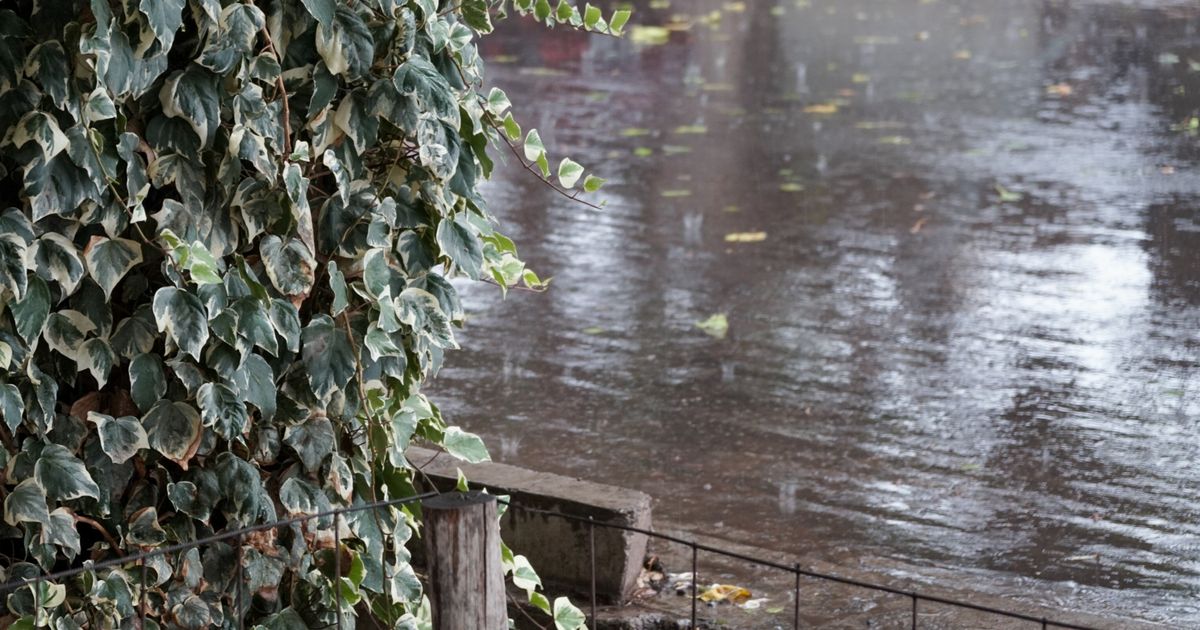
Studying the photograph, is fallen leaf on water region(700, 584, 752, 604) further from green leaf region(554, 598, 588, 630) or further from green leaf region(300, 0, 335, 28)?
green leaf region(300, 0, 335, 28)

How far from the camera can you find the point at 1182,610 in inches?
185

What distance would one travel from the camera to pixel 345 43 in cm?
312

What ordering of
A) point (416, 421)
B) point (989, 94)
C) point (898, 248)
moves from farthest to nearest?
point (989, 94) → point (898, 248) → point (416, 421)

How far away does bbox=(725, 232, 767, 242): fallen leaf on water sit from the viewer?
9023 millimetres

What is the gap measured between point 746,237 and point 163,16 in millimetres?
6400

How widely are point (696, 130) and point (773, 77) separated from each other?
8.78 feet

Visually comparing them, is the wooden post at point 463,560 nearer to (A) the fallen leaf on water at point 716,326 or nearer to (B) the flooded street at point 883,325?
(B) the flooded street at point 883,325

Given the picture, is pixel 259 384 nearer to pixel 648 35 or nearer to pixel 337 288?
pixel 337 288

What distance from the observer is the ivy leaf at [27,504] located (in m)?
3.04

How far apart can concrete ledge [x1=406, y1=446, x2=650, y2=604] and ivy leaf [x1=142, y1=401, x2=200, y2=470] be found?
147 cm

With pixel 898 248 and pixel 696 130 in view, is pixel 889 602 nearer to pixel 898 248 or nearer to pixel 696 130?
pixel 898 248

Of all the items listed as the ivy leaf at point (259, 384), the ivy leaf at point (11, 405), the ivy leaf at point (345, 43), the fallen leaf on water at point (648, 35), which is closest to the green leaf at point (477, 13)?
the ivy leaf at point (345, 43)

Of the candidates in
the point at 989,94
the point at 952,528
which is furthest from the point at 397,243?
the point at 989,94

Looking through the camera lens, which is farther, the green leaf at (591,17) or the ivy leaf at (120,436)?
the green leaf at (591,17)
